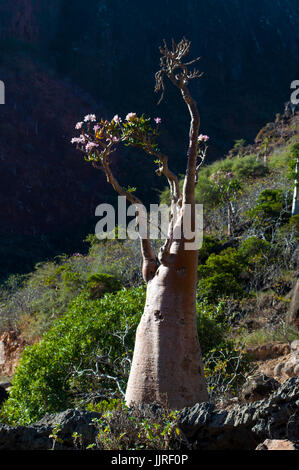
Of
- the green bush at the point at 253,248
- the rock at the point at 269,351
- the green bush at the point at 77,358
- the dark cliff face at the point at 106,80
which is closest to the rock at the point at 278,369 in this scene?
the green bush at the point at 77,358

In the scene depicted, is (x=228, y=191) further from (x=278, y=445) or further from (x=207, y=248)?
(x=278, y=445)

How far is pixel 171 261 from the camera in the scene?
333 centimetres

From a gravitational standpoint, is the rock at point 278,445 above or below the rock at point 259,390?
below

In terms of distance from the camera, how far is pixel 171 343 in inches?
125

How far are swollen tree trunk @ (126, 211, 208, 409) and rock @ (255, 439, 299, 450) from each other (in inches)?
44.0

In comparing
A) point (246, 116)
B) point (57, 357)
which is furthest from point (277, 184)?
point (246, 116)

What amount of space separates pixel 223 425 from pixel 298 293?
4668 mm

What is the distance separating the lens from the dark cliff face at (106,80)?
27.3m

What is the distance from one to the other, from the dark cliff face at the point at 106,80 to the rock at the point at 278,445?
2331 cm

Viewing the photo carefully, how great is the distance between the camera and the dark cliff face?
27.3 meters

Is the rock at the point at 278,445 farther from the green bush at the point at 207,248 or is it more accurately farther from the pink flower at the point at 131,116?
the green bush at the point at 207,248

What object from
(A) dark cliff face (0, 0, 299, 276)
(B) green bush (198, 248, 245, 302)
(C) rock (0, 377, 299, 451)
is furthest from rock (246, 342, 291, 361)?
(A) dark cliff face (0, 0, 299, 276)

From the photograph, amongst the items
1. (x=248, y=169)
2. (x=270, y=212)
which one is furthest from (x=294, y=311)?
(x=248, y=169)
